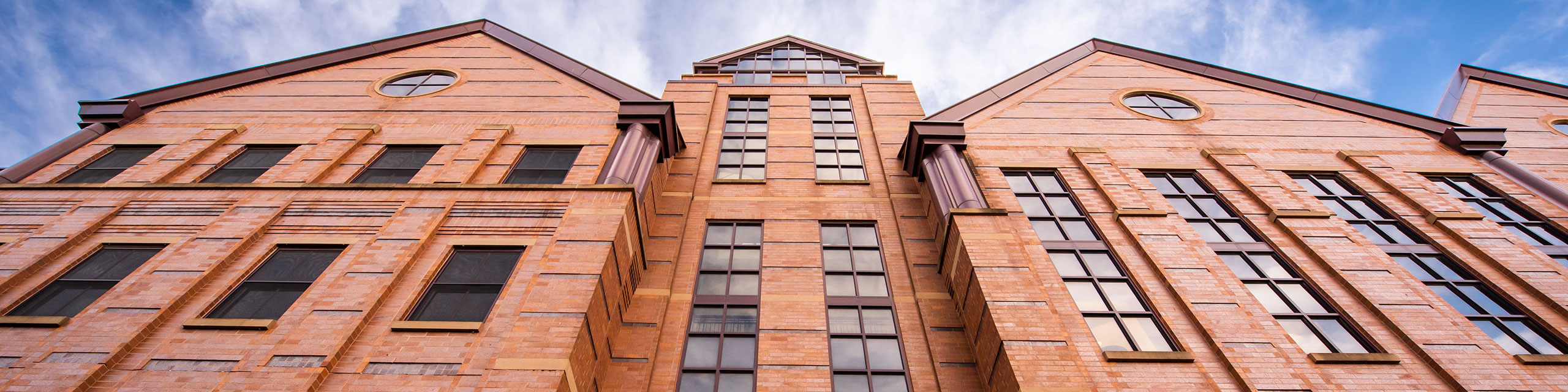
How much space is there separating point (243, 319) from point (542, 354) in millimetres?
4215

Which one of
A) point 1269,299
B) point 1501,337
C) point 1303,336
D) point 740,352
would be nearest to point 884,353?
point 740,352

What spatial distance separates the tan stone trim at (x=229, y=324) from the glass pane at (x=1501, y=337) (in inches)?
649

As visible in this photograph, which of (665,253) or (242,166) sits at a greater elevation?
(242,166)

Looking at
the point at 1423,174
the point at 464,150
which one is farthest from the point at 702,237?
the point at 1423,174

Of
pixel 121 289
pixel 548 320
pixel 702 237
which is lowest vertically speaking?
pixel 548 320

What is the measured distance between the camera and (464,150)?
43.8 feet

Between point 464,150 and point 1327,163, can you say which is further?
point 1327,163

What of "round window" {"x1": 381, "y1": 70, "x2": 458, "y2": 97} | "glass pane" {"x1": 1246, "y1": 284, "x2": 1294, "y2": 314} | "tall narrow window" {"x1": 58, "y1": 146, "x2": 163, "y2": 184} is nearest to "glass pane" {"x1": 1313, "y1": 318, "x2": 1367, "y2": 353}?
"glass pane" {"x1": 1246, "y1": 284, "x2": 1294, "y2": 314}

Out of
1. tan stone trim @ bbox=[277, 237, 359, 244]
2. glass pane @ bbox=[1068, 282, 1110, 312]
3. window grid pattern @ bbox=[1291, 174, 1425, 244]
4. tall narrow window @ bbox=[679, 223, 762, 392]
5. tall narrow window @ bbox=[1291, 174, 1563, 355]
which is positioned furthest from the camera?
window grid pattern @ bbox=[1291, 174, 1425, 244]

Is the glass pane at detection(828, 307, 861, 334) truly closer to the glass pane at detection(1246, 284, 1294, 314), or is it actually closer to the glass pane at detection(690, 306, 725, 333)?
the glass pane at detection(690, 306, 725, 333)

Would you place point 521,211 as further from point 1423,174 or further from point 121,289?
point 1423,174

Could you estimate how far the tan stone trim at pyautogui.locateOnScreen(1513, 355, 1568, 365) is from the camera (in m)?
8.90

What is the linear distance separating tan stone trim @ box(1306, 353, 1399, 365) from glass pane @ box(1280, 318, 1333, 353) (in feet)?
0.91

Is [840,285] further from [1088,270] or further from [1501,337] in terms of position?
[1501,337]
